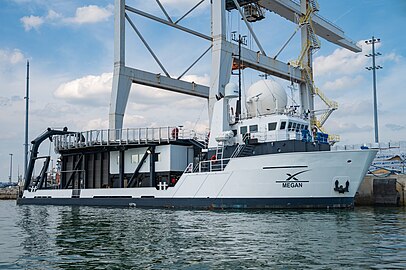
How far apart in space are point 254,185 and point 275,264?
1557 centimetres

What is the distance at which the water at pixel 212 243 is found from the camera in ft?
39.2

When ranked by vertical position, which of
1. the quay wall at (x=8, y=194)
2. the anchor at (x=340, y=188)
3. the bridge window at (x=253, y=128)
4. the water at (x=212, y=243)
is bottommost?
the quay wall at (x=8, y=194)

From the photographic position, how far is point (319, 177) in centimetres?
2603

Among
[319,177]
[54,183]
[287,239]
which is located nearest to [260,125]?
[319,177]

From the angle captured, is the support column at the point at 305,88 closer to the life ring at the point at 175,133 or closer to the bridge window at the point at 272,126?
the life ring at the point at 175,133

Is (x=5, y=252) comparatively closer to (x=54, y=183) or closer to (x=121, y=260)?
(x=121, y=260)

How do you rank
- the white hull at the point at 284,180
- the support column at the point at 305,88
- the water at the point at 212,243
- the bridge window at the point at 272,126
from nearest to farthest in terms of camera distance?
the water at the point at 212,243 < the white hull at the point at 284,180 < the bridge window at the point at 272,126 < the support column at the point at 305,88

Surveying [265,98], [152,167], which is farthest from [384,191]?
[152,167]

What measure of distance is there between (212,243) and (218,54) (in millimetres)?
24173

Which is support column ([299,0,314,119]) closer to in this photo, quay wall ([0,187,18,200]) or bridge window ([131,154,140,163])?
bridge window ([131,154,140,163])

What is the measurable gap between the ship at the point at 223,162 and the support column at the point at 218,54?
115mm

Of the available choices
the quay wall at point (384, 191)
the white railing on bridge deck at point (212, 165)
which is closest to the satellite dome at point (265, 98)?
the white railing on bridge deck at point (212, 165)

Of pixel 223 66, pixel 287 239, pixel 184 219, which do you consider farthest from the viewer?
pixel 223 66

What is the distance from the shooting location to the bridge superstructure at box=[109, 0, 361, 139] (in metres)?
36.8
